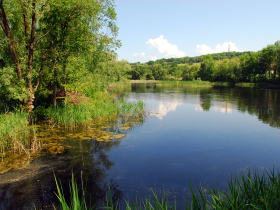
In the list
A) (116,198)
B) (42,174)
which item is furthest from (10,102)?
(116,198)

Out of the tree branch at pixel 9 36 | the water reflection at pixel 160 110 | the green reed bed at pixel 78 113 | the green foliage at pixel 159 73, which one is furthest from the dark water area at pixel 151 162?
the green foliage at pixel 159 73

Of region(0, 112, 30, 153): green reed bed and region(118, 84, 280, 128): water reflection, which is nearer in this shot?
region(0, 112, 30, 153): green reed bed

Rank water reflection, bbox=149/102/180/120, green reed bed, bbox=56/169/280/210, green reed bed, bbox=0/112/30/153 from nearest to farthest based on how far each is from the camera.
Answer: green reed bed, bbox=56/169/280/210
green reed bed, bbox=0/112/30/153
water reflection, bbox=149/102/180/120

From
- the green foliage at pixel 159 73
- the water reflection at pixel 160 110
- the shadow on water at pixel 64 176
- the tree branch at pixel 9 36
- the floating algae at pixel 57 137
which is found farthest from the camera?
the green foliage at pixel 159 73

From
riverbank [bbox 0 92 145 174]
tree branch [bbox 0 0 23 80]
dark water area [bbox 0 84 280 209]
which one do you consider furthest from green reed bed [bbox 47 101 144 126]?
tree branch [bbox 0 0 23 80]

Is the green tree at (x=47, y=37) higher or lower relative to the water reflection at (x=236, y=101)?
higher

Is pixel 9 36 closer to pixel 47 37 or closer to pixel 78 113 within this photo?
pixel 47 37

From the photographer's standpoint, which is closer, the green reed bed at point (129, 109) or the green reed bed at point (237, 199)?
the green reed bed at point (237, 199)

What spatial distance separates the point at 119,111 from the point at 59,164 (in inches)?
396

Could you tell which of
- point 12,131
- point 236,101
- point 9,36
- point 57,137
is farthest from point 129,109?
point 236,101

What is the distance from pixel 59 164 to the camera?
7816 millimetres

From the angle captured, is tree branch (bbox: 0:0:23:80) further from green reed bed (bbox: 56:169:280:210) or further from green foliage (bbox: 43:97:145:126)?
green reed bed (bbox: 56:169:280:210)

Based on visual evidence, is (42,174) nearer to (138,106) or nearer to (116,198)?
(116,198)

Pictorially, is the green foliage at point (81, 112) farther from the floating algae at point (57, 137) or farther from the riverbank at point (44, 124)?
the floating algae at point (57, 137)
